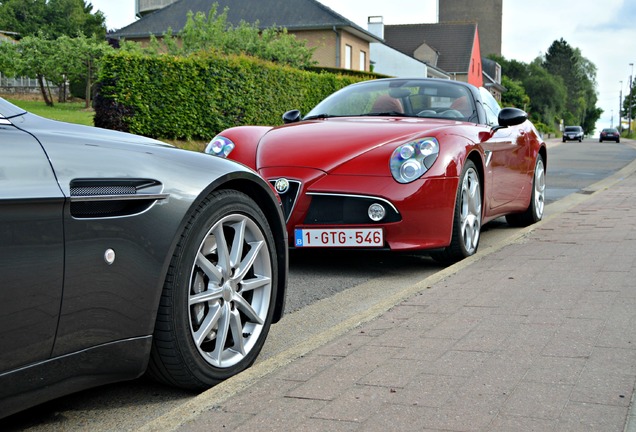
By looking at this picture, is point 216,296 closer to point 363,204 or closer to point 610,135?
point 363,204

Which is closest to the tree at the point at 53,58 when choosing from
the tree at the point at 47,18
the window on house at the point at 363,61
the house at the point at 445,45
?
the window on house at the point at 363,61

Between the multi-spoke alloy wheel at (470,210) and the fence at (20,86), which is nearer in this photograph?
the multi-spoke alloy wheel at (470,210)

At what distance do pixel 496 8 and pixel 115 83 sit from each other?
96.9m

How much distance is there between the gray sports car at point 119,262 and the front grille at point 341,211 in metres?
2.15

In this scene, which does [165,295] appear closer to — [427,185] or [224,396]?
[224,396]

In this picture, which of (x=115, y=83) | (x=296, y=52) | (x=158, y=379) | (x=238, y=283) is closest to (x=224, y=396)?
(x=158, y=379)

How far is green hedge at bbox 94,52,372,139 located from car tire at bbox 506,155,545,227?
1095 cm

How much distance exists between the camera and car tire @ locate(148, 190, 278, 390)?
283 cm

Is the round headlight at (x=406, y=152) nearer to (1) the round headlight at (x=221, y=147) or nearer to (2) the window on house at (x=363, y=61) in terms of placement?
(1) the round headlight at (x=221, y=147)

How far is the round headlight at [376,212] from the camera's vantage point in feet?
18.0

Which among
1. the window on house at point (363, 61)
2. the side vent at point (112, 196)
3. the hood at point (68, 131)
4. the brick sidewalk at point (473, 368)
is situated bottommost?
the brick sidewalk at point (473, 368)

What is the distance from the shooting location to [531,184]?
325 inches

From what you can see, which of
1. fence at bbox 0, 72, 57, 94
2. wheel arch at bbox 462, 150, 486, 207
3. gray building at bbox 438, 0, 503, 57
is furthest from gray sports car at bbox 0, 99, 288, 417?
gray building at bbox 438, 0, 503, 57

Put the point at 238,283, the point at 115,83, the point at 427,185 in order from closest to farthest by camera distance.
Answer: the point at 238,283 → the point at 427,185 → the point at 115,83
